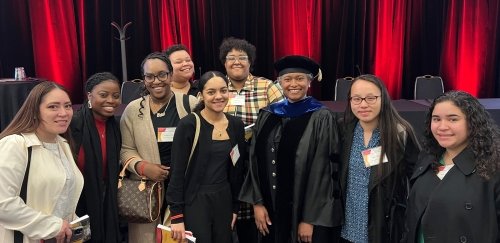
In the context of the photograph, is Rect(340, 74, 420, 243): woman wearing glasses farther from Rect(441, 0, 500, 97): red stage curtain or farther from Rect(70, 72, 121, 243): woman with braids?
Rect(441, 0, 500, 97): red stage curtain

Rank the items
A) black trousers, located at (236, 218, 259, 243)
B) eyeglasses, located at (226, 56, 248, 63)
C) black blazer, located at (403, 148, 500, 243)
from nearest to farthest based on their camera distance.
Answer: black blazer, located at (403, 148, 500, 243) → black trousers, located at (236, 218, 259, 243) → eyeglasses, located at (226, 56, 248, 63)

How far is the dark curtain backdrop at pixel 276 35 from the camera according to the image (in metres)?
6.90

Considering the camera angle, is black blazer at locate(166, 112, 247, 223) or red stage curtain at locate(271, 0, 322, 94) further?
red stage curtain at locate(271, 0, 322, 94)

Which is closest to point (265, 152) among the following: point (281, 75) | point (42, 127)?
point (281, 75)

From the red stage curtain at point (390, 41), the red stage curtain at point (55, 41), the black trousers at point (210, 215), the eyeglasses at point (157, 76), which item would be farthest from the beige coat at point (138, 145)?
the red stage curtain at point (390, 41)

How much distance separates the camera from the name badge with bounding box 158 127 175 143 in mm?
2309

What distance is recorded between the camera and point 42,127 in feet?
6.23

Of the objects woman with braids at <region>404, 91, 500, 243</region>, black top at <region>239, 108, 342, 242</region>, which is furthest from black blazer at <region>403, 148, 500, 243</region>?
black top at <region>239, 108, 342, 242</region>

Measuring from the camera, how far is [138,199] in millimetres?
2254

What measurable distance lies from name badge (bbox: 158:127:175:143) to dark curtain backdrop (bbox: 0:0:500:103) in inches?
194

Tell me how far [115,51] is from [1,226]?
5.69 m

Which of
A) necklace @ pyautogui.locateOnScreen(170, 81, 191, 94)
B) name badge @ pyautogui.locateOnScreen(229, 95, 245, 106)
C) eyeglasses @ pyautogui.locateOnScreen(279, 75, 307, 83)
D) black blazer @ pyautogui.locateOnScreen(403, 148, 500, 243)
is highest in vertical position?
eyeglasses @ pyautogui.locateOnScreen(279, 75, 307, 83)

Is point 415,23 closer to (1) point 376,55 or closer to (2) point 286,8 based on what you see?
(1) point 376,55

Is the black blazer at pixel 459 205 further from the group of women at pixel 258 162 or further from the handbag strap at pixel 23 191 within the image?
the handbag strap at pixel 23 191
